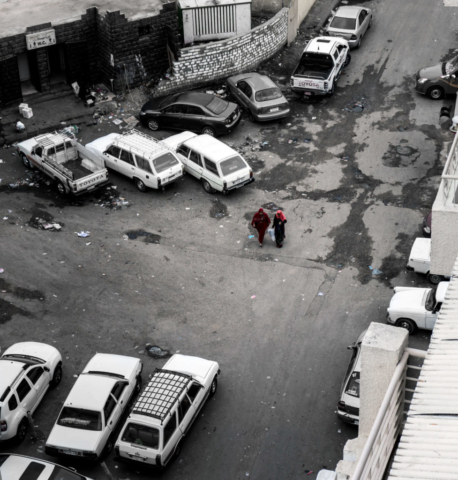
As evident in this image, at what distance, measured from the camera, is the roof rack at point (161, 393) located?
1485cm

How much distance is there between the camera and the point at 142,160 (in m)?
22.9

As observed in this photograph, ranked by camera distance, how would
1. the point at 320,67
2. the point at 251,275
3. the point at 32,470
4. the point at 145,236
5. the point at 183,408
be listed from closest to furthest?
the point at 32,470 < the point at 183,408 < the point at 251,275 < the point at 145,236 < the point at 320,67

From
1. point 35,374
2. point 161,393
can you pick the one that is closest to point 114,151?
point 35,374

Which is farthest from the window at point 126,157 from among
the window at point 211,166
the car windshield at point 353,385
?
the car windshield at point 353,385

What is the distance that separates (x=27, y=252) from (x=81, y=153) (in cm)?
433

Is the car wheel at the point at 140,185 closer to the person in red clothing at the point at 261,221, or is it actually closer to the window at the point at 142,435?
the person in red clothing at the point at 261,221

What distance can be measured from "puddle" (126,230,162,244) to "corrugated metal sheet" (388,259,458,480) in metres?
13.3

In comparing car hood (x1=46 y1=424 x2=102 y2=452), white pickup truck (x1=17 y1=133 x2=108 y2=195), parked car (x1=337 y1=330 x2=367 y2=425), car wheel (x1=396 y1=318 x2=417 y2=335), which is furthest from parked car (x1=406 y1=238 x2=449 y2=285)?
white pickup truck (x1=17 y1=133 x2=108 y2=195)

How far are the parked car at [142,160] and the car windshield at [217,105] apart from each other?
117 inches

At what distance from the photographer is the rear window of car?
22625 mm

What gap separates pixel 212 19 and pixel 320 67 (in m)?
4.80

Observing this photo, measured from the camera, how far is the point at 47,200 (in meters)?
23.0

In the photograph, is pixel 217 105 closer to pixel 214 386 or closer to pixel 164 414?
pixel 214 386

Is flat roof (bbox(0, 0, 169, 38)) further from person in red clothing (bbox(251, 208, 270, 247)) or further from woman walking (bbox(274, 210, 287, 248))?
woman walking (bbox(274, 210, 287, 248))
